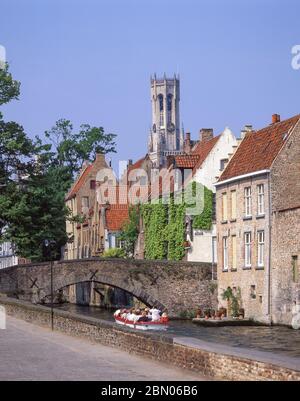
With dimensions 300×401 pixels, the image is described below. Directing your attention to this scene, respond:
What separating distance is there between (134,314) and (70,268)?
16725 millimetres

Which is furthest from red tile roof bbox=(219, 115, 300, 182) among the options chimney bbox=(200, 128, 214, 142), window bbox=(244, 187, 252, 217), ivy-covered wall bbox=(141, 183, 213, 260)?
chimney bbox=(200, 128, 214, 142)

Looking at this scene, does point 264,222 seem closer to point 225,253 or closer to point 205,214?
point 225,253

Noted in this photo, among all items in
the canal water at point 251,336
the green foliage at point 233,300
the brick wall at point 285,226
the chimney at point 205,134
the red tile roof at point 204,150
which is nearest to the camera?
the canal water at point 251,336

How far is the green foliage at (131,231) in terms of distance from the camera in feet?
241

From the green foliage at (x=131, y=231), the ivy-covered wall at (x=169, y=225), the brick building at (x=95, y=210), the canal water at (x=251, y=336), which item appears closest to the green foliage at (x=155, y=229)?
the ivy-covered wall at (x=169, y=225)

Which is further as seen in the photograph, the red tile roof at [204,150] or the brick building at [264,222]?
the red tile roof at [204,150]

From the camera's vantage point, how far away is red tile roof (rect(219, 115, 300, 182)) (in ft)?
175

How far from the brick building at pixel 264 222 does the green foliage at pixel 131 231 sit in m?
15.5

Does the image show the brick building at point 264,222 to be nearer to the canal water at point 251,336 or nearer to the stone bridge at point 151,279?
the canal water at point 251,336

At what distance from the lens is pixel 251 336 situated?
47281 mm

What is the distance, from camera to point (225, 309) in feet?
191
